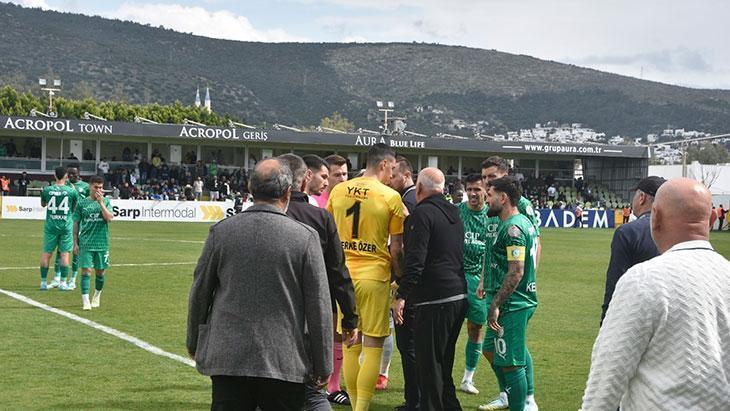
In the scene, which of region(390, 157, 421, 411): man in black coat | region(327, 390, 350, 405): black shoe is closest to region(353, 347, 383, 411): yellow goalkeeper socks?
region(390, 157, 421, 411): man in black coat

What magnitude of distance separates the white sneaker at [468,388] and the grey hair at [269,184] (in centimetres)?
497

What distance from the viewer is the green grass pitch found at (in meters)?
9.08

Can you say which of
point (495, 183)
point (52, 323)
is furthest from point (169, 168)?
point (495, 183)

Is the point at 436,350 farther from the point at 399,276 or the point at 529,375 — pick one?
the point at 529,375

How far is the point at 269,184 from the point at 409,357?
3412 mm

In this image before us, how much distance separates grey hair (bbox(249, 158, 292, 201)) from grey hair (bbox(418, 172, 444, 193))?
2697mm

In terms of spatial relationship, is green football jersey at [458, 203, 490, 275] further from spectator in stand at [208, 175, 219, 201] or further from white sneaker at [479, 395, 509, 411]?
spectator in stand at [208, 175, 219, 201]

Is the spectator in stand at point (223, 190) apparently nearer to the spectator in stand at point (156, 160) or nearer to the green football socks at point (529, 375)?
the spectator in stand at point (156, 160)

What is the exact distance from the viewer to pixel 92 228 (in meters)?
14.5

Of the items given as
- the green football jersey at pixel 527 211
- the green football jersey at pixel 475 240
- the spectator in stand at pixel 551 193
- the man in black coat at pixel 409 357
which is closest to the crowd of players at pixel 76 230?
the green football jersey at pixel 475 240

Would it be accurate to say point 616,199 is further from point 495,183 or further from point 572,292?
point 495,183

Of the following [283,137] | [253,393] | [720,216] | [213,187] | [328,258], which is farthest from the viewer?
[283,137]

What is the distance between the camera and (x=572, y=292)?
19562 mm

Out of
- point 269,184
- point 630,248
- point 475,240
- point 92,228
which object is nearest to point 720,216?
point 92,228
